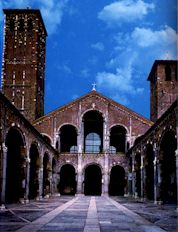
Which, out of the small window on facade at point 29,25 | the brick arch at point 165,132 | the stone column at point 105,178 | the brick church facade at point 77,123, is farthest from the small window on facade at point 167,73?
the brick arch at point 165,132

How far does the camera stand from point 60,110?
149 feet

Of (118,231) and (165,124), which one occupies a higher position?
(165,124)

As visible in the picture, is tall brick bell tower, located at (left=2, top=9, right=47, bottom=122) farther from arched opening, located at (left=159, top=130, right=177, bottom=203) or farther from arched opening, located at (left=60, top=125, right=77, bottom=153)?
arched opening, located at (left=159, top=130, right=177, bottom=203)

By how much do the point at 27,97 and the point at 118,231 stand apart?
3822 cm

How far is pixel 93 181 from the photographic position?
4728cm

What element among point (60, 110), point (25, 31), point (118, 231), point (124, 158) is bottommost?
point (118, 231)

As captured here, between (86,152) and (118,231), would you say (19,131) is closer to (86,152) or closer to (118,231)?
(118,231)

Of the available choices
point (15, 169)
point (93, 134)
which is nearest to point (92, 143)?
point (93, 134)

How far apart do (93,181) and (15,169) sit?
74.0ft

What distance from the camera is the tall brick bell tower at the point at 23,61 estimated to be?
4694 centimetres

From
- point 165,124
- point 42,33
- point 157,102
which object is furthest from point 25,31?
point 165,124

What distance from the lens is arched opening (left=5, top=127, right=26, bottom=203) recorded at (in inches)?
1011

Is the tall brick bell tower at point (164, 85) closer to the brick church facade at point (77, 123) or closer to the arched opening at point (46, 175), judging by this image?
the brick church facade at point (77, 123)

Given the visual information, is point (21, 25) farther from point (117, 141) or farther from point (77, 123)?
point (117, 141)
